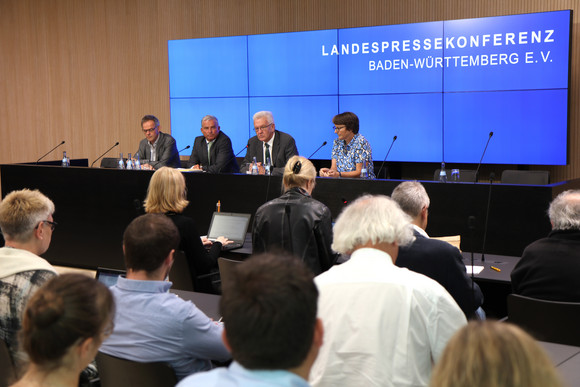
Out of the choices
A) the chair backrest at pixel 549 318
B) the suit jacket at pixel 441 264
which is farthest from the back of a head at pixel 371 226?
the chair backrest at pixel 549 318

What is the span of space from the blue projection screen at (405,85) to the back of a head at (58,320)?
5.95 meters

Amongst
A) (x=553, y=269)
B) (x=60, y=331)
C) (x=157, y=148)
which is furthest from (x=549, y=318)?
(x=157, y=148)

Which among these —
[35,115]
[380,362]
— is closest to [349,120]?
[380,362]

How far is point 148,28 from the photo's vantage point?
9766mm

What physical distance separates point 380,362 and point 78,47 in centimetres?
957

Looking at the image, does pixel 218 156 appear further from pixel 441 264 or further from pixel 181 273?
pixel 441 264

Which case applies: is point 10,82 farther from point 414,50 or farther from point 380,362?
point 380,362

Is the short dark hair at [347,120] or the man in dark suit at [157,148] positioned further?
→ the man in dark suit at [157,148]

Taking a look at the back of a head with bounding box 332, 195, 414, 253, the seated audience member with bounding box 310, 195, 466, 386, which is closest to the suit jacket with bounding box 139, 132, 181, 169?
the back of a head with bounding box 332, 195, 414, 253

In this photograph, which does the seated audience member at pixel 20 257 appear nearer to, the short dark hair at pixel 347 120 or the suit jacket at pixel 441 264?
the suit jacket at pixel 441 264

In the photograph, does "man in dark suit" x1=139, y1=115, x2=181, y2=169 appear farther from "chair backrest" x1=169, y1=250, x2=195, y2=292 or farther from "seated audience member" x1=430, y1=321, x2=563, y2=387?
"seated audience member" x1=430, y1=321, x2=563, y2=387

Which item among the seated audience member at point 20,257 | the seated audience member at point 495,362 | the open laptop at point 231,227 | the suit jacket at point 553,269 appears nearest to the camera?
the seated audience member at point 495,362

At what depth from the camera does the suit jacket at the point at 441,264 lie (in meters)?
2.88

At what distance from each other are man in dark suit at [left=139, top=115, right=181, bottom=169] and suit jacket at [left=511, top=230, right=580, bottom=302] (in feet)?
15.5
